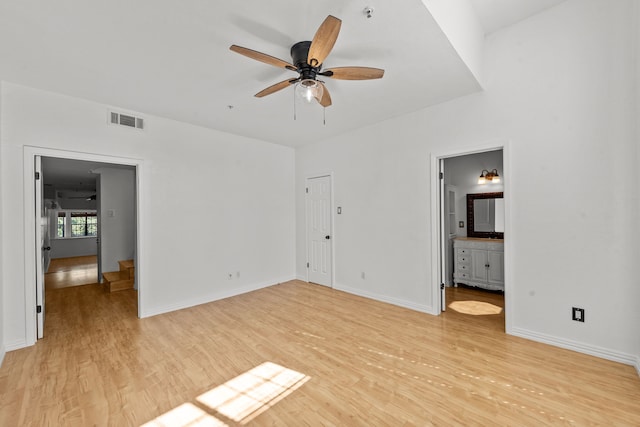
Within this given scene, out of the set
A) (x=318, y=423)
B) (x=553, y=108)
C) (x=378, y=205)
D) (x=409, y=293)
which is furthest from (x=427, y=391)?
(x=553, y=108)

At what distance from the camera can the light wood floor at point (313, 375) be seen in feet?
6.19

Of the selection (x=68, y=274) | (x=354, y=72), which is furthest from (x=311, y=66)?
(x=68, y=274)

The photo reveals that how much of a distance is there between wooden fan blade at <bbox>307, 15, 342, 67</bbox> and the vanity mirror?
4360 millimetres

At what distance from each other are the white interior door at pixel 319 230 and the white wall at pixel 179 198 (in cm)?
47

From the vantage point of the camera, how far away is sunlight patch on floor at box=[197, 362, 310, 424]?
77.1 inches

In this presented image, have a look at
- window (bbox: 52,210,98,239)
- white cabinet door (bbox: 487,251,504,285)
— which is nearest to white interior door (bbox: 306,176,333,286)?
→ white cabinet door (bbox: 487,251,504,285)

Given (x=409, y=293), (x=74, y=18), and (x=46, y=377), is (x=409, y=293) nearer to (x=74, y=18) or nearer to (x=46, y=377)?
(x=46, y=377)

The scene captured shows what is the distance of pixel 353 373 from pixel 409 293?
186cm

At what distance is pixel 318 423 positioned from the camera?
182cm

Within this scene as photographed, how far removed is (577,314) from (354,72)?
3148 millimetres

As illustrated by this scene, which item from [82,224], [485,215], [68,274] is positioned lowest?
[68,274]

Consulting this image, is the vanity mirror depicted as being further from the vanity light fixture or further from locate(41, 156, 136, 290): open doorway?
locate(41, 156, 136, 290): open doorway

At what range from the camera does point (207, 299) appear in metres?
4.39

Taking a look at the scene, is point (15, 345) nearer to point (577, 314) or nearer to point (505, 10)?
point (577, 314)
